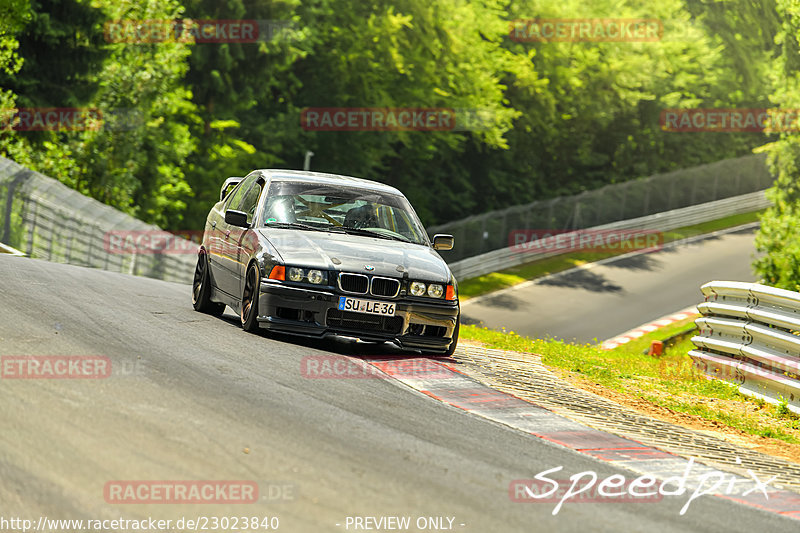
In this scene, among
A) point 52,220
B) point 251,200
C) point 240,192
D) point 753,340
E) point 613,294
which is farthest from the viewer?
point 613,294

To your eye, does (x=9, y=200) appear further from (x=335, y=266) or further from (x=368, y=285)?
(x=368, y=285)

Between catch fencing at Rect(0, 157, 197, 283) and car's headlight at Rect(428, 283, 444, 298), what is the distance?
1583cm

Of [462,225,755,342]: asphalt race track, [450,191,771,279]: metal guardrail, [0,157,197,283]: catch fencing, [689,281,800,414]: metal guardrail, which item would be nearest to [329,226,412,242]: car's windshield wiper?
[689,281,800,414]: metal guardrail

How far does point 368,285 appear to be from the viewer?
9.85m

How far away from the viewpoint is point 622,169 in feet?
203

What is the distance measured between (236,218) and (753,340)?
5771 millimetres

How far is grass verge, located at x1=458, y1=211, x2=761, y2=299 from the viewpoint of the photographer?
41312 mm

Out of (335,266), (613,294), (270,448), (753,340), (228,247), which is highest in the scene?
(335,266)

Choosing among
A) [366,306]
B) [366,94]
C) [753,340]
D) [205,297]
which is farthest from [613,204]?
[366,306]

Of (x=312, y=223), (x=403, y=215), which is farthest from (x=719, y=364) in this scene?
(x=312, y=223)

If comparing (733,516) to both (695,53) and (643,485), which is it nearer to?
(643,485)

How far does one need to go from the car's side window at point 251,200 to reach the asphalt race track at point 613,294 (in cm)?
1852

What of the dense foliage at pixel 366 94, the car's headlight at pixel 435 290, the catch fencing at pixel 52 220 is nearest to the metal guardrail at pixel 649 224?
the dense foliage at pixel 366 94

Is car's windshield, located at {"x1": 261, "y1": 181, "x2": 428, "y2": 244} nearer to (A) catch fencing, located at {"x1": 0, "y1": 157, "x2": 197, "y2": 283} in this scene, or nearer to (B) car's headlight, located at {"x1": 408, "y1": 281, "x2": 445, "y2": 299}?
(B) car's headlight, located at {"x1": 408, "y1": 281, "x2": 445, "y2": 299}
